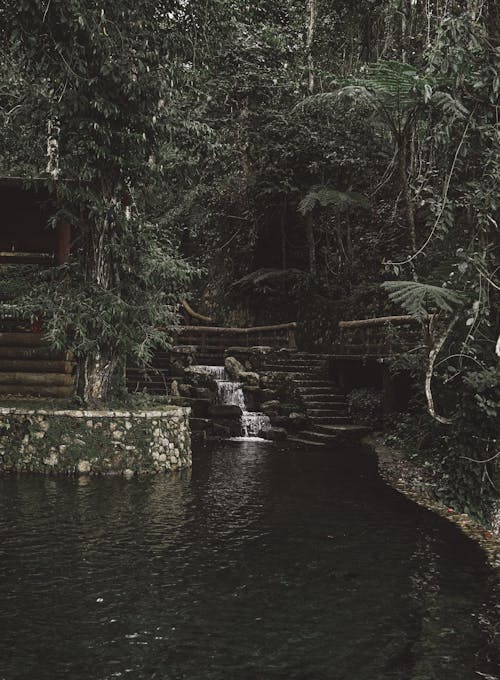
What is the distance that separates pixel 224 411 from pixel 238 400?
135cm

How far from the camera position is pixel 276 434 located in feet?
54.5

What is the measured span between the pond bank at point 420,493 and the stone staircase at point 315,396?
1458mm

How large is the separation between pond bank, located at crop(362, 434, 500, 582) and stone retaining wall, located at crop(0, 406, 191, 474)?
12.5 feet

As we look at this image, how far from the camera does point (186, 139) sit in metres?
12.8

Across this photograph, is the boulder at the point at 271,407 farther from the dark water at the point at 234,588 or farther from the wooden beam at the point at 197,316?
the wooden beam at the point at 197,316

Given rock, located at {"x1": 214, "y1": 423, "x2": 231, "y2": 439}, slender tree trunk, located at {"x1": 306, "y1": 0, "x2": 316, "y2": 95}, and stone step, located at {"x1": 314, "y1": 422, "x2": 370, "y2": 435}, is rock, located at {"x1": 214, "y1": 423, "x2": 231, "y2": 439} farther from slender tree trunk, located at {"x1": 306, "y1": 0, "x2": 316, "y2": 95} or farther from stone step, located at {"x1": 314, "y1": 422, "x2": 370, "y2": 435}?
slender tree trunk, located at {"x1": 306, "y1": 0, "x2": 316, "y2": 95}

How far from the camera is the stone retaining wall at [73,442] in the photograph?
11031mm

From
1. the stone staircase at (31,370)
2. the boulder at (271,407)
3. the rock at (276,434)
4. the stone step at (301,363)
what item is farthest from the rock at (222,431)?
the stone staircase at (31,370)

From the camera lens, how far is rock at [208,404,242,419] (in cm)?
1769

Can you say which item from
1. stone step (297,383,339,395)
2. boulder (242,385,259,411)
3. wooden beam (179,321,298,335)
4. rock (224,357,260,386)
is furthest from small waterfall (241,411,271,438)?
wooden beam (179,321,298,335)

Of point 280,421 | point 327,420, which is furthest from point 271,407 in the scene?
point 327,420

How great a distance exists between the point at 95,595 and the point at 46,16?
805 cm

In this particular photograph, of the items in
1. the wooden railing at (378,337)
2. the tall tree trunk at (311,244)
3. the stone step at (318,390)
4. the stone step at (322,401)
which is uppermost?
the tall tree trunk at (311,244)

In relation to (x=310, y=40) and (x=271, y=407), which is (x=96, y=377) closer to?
(x=271, y=407)
